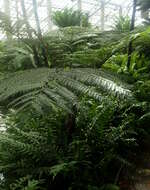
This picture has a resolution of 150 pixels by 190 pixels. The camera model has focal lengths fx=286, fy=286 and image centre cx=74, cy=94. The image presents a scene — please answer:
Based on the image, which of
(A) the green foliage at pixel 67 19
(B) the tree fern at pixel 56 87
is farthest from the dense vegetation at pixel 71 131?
(A) the green foliage at pixel 67 19

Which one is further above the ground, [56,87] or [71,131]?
[56,87]

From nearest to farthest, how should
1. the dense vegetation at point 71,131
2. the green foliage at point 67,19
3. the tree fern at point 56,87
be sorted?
1. the tree fern at point 56,87
2. the dense vegetation at point 71,131
3. the green foliage at point 67,19

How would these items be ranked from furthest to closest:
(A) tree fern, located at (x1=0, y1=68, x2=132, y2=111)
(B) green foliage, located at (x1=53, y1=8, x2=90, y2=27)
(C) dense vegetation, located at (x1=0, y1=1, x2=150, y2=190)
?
(B) green foliage, located at (x1=53, y1=8, x2=90, y2=27), (C) dense vegetation, located at (x1=0, y1=1, x2=150, y2=190), (A) tree fern, located at (x1=0, y1=68, x2=132, y2=111)

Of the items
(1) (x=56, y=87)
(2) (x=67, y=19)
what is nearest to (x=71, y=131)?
(1) (x=56, y=87)

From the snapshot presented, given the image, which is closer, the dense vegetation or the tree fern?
the tree fern

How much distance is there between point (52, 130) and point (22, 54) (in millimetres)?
538

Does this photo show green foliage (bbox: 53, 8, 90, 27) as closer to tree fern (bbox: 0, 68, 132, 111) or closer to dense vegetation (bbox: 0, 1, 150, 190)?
dense vegetation (bbox: 0, 1, 150, 190)

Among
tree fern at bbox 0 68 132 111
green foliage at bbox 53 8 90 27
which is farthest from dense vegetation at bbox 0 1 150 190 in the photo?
green foliage at bbox 53 8 90 27

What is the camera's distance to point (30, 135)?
181 centimetres

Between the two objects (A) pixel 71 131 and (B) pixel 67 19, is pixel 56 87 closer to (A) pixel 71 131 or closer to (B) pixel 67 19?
(A) pixel 71 131

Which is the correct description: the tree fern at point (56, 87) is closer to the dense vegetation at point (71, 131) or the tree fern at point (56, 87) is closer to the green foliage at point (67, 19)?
the dense vegetation at point (71, 131)

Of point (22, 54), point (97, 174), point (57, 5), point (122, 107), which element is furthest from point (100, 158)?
point (57, 5)

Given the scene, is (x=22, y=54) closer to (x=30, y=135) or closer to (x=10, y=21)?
(x=10, y=21)

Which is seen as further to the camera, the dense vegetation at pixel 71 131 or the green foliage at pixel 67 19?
the green foliage at pixel 67 19
